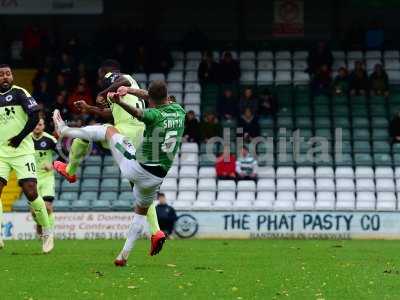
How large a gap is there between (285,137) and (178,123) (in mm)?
16219

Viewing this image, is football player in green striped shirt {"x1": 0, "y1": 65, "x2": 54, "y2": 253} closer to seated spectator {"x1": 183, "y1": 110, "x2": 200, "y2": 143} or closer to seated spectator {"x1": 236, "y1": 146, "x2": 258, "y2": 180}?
seated spectator {"x1": 236, "y1": 146, "x2": 258, "y2": 180}

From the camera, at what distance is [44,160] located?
72.5ft

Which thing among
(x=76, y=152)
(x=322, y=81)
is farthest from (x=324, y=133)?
(x=76, y=152)

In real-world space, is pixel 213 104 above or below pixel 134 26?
below

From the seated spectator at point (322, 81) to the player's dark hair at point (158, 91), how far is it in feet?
58.1

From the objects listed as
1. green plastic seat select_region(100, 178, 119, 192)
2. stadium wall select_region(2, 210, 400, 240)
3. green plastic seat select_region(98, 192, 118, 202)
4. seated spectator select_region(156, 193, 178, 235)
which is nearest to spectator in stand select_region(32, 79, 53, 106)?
green plastic seat select_region(100, 178, 119, 192)

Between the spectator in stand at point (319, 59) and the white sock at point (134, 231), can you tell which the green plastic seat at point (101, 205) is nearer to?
the spectator in stand at point (319, 59)

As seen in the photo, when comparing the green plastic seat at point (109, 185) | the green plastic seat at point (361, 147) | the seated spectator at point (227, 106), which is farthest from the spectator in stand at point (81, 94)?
the green plastic seat at point (361, 147)

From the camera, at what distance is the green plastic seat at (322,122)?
30.9m

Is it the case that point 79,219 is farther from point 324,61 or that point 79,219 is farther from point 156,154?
point 156,154

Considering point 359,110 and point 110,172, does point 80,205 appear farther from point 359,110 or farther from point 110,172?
point 359,110

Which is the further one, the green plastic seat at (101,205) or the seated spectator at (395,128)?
the seated spectator at (395,128)

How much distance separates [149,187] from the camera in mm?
14734

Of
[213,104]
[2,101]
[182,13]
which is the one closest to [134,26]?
[182,13]
